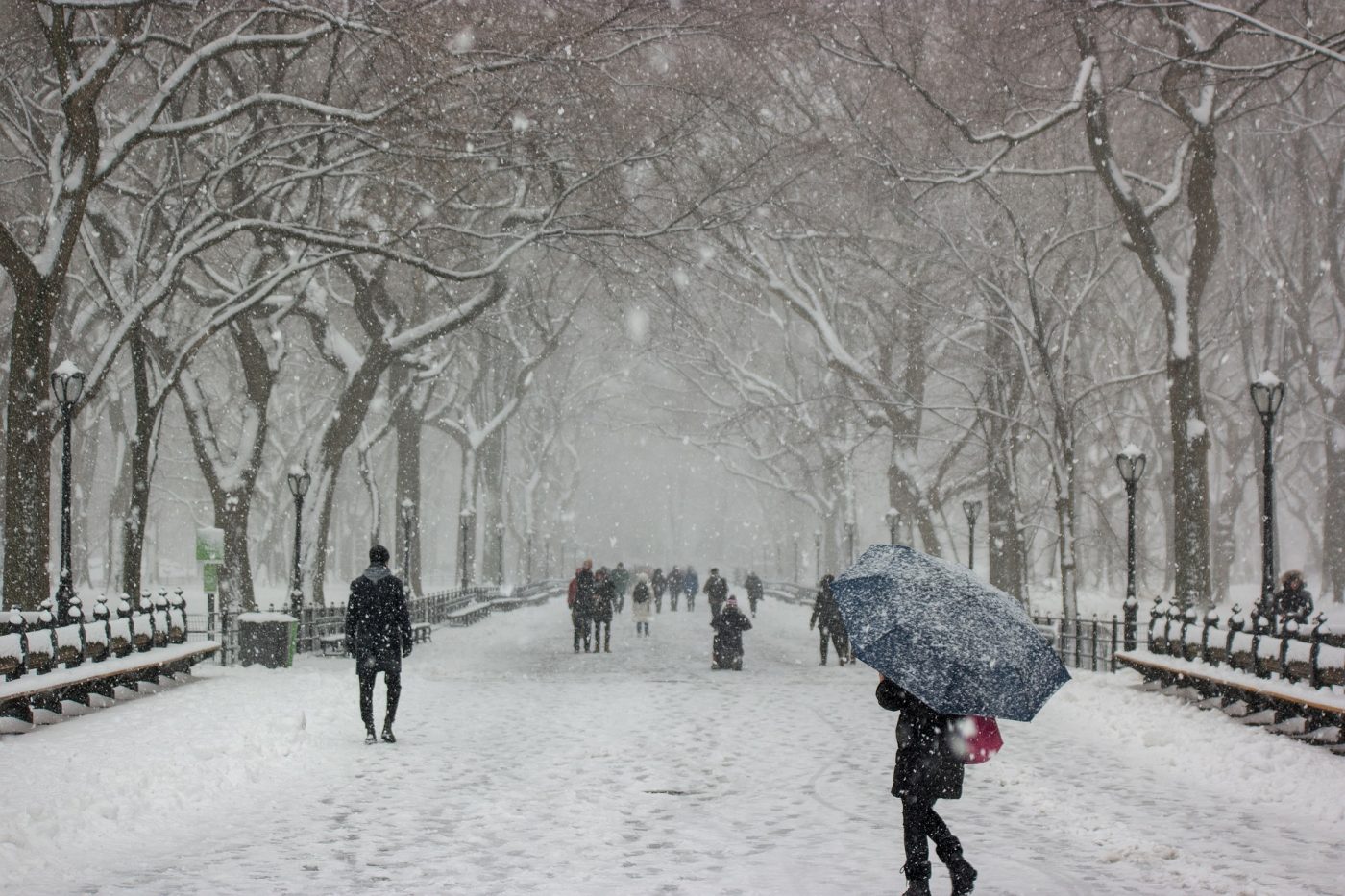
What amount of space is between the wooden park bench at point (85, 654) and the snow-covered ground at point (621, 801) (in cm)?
43

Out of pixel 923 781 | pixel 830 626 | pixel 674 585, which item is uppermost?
pixel 923 781

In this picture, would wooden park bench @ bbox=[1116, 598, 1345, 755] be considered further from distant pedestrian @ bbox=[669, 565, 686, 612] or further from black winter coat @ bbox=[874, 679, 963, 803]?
distant pedestrian @ bbox=[669, 565, 686, 612]

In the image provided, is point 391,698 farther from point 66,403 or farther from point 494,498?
point 494,498

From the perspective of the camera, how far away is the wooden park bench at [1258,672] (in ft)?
40.3

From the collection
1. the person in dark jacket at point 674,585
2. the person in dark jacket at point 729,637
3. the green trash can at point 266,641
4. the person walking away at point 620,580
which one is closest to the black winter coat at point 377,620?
the green trash can at point 266,641

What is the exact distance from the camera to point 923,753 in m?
6.23

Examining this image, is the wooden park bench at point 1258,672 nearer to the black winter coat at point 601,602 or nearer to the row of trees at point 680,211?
the row of trees at point 680,211

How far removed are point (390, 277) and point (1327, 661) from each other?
25.8 meters

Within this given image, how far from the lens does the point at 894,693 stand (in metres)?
6.30

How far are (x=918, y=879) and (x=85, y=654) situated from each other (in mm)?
11316

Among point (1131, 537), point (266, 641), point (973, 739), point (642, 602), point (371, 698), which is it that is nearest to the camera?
point (973, 739)

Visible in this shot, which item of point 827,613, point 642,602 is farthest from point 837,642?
point 642,602

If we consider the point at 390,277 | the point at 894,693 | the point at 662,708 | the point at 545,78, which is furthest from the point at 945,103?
the point at 894,693

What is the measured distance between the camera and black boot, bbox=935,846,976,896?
20.2ft
